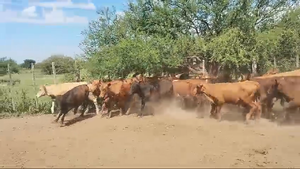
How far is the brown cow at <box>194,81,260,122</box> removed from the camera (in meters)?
11.2

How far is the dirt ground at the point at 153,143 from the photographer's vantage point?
7.73 meters

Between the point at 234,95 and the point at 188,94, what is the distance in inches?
80.1

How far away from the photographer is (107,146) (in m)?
8.98

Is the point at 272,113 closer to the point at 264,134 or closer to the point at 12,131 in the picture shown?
the point at 264,134

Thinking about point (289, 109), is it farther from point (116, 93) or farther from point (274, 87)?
point (116, 93)

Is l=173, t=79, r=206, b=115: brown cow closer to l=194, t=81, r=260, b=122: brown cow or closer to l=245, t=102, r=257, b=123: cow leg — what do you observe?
l=194, t=81, r=260, b=122: brown cow

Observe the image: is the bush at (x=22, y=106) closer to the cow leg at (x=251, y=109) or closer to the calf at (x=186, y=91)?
the calf at (x=186, y=91)

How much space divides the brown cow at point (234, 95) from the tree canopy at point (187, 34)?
3.30 metres

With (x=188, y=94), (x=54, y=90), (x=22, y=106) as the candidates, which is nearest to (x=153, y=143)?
(x=188, y=94)

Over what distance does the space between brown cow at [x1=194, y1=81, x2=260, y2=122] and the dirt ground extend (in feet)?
1.33

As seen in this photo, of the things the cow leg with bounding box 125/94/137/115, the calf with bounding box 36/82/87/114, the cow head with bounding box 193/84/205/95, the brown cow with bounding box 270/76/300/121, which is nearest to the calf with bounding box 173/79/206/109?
the cow head with bounding box 193/84/205/95

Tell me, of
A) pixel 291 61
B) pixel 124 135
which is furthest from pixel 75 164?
pixel 291 61

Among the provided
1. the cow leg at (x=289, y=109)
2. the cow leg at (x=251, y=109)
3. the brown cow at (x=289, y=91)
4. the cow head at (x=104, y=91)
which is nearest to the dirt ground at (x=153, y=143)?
the cow leg at (x=251, y=109)

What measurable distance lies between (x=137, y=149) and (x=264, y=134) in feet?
10.6
